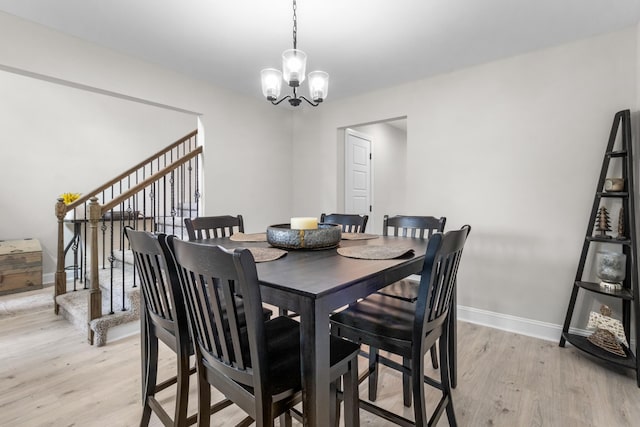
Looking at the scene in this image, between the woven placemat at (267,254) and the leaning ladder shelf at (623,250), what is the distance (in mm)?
2147

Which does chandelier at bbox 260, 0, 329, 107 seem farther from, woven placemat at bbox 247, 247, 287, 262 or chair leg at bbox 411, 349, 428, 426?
chair leg at bbox 411, 349, 428, 426

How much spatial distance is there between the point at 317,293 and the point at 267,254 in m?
0.60

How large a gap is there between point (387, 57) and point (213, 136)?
1.90 metres

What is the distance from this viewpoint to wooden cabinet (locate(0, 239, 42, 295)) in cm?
343

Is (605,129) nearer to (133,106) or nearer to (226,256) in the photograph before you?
(226,256)

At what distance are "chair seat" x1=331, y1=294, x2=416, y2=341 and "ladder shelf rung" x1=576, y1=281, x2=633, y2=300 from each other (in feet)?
4.95

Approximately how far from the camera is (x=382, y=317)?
4.62 ft

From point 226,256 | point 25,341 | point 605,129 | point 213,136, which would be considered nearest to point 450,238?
point 226,256

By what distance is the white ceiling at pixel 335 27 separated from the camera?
196cm

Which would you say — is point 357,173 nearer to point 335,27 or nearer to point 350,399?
point 335,27

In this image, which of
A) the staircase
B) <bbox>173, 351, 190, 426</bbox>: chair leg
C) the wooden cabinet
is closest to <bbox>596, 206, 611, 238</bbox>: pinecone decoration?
<bbox>173, 351, 190, 426</bbox>: chair leg

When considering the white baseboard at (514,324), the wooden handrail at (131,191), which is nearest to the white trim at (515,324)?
the white baseboard at (514,324)

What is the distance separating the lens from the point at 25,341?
2391mm

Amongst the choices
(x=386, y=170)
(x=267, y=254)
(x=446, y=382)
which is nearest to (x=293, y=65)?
(x=267, y=254)
